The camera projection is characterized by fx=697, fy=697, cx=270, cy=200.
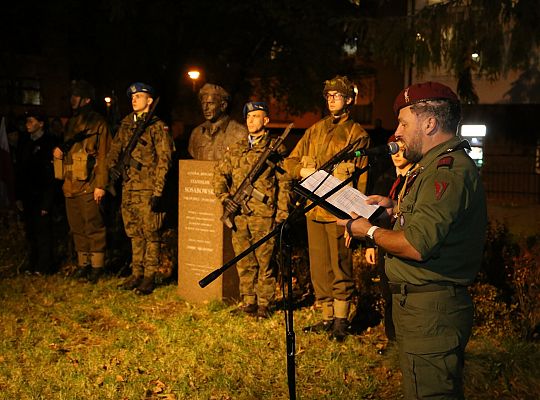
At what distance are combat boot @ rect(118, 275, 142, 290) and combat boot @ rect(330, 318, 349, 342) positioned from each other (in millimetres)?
2952

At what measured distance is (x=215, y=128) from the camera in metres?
7.74

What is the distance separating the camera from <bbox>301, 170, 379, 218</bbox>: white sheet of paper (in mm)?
3762

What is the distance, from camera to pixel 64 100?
40.8 meters

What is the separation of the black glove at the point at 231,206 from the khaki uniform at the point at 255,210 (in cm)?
6

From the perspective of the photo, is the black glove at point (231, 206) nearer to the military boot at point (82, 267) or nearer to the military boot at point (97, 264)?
the military boot at point (97, 264)

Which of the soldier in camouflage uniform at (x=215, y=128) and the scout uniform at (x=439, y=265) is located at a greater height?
the soldier in camouflage uniform at (x=215, y=128)

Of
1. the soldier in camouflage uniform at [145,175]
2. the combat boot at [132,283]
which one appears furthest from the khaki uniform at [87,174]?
the combat boot at [132,283]

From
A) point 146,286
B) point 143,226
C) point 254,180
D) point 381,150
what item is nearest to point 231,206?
point 254,180

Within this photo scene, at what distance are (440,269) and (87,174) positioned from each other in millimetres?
6165

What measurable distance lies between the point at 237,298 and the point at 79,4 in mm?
13035

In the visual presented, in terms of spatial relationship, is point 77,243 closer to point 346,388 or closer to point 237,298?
point 237,298

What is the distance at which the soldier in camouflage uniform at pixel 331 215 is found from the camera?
6.29 m

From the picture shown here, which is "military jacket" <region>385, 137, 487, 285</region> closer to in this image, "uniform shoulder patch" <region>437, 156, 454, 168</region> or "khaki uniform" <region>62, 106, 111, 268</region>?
"uniform shoulder patch" <region>437, 156, 454, 168</region>

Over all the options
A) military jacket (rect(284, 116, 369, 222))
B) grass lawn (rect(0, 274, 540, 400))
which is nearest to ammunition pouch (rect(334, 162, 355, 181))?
military jacket (rect(284, 116, 369, 222))
